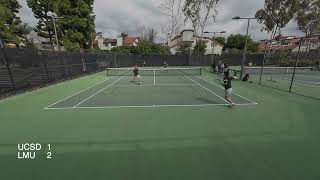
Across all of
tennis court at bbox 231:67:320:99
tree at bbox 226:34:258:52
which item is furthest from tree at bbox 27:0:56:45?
tree at bbox 226:34:258:52

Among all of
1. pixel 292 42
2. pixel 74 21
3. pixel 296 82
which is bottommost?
pixel 296 82

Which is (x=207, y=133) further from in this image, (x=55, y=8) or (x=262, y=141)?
(x=55, y=8)

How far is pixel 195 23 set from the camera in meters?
47.8

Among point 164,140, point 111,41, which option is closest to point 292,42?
point 164,140

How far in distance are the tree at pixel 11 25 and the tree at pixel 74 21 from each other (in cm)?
565

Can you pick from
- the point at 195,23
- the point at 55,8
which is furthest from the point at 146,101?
the point at 195,23

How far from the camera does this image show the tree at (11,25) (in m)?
31.8

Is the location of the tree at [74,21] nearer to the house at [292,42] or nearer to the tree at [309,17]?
the house at [292,42]

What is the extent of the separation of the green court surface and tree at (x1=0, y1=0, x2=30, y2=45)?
84.1 ft

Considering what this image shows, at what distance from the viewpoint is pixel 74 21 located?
34.7 metres

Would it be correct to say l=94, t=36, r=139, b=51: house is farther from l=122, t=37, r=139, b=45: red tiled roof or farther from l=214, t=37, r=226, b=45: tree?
l=214, t=37, r=226, b=45: tree

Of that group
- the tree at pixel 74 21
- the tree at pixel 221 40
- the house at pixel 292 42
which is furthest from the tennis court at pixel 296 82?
the tree at pixel 221 40

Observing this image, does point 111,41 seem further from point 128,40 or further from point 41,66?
point 41,66

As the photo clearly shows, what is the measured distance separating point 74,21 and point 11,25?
8937mm
